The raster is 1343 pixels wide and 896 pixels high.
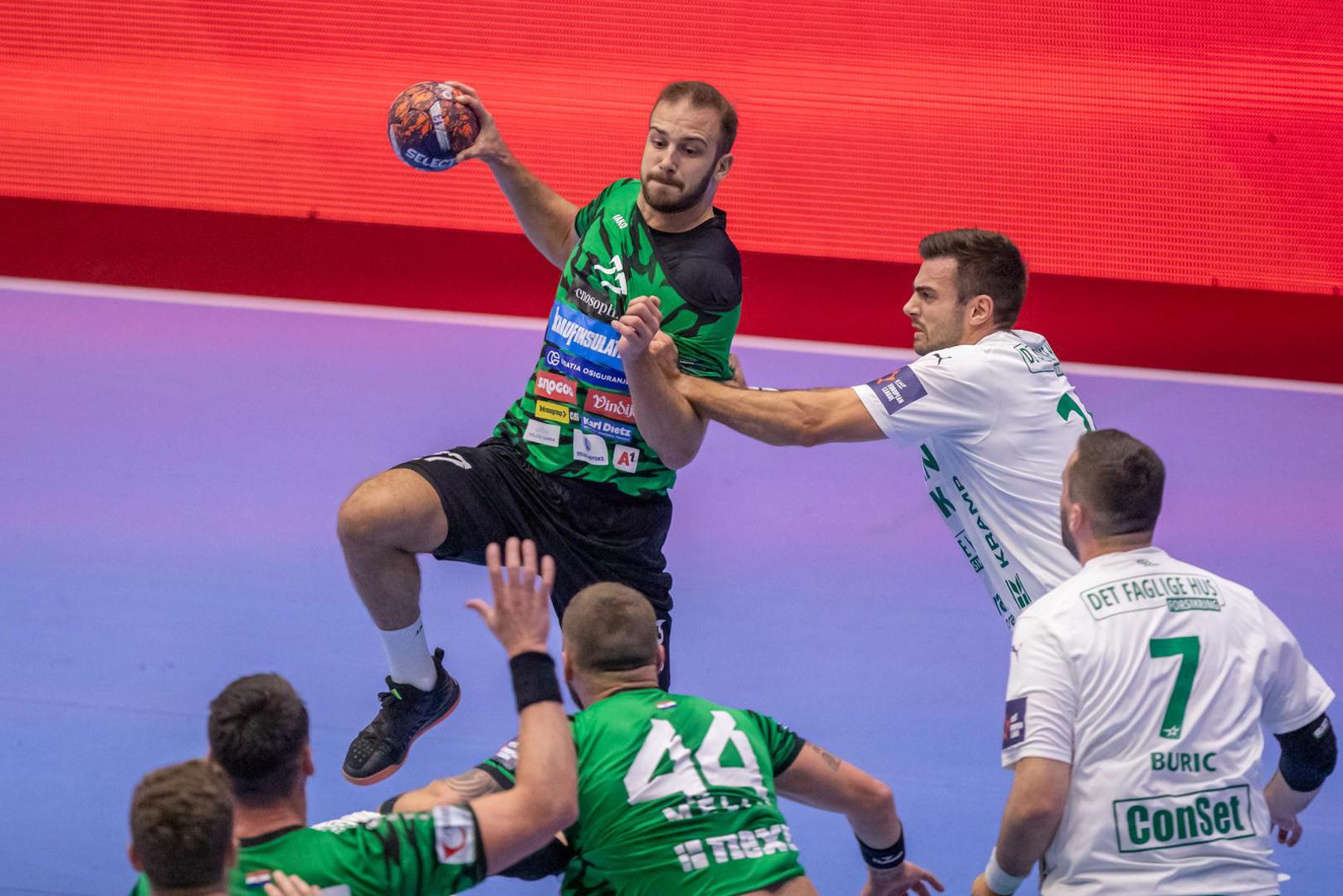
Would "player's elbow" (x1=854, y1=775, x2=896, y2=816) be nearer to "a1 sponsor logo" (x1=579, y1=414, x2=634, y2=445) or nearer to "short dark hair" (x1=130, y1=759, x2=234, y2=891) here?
"a1 sponsor logo" (x1=579, y1=414, x2=634, y2=445)

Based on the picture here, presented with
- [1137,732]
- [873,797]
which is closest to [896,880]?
[873,797]

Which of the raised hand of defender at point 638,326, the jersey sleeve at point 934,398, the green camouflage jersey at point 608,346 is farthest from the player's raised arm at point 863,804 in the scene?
the green camouflage jersey at point 608,346

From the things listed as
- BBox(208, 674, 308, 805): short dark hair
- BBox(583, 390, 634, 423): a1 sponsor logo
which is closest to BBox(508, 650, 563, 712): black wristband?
BBox(208, 674, 308, 805): short dark hair

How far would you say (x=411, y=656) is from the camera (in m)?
4.54

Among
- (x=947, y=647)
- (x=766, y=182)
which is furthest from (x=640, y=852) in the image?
(x=766, y=182)

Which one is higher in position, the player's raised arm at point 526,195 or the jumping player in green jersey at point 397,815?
the player's raised arm at point 526,195

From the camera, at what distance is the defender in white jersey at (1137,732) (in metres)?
3.21

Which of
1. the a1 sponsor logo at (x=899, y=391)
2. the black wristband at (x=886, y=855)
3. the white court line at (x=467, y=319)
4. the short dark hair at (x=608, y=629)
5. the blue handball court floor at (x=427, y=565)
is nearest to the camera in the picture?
the short dark hair at (x=608, y=629)

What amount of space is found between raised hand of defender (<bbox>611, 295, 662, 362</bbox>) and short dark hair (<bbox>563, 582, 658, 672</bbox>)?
899 millimetres

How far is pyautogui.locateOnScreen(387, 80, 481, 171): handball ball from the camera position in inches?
188

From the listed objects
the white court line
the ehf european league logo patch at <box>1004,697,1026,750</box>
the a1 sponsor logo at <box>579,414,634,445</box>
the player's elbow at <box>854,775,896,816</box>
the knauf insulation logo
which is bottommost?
the player's elbow at <box>854,775,896,816</box>

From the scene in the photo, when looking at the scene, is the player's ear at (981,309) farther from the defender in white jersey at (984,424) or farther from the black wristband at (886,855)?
the black wristband at (886,855)

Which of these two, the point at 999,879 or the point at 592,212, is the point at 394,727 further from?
the point at 999,879

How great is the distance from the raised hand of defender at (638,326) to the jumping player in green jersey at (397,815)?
102 centimetres
